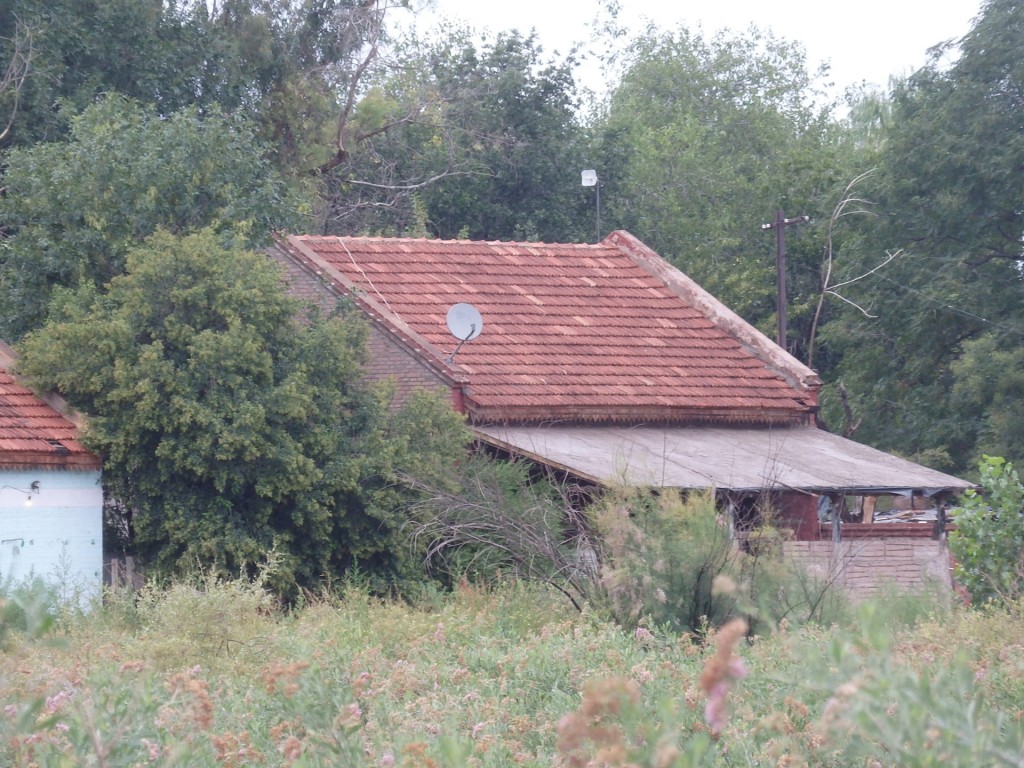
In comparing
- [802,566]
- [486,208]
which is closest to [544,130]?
[486,208]

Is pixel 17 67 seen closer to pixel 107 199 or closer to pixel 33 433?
pixel 107 199

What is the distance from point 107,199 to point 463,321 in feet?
15.2

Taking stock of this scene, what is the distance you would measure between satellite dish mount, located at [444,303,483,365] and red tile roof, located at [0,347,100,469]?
16.7 ft

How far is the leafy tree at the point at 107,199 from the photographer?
15359 mm

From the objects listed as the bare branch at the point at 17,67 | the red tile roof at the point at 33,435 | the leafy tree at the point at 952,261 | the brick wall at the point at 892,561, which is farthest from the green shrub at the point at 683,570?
the leafy tree at the point at 952,261

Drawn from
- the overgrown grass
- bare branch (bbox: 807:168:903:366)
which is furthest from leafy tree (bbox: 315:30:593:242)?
the overgrown grass

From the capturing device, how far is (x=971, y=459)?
86.8 feet

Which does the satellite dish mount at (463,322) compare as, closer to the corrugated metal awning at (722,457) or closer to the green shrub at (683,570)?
the corrugated metal awning at (722,457)

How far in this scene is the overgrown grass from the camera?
117 inches

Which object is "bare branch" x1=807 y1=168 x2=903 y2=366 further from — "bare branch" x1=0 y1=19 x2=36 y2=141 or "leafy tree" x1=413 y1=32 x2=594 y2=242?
"bare branch" x1=0 y1=19 x2=36 y2=141

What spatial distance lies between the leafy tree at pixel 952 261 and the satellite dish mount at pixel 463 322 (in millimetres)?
A: 12309

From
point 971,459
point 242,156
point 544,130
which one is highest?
point 544,130

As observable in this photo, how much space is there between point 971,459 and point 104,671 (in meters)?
23.2

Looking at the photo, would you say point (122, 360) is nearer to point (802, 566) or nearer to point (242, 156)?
point (242, 156)
